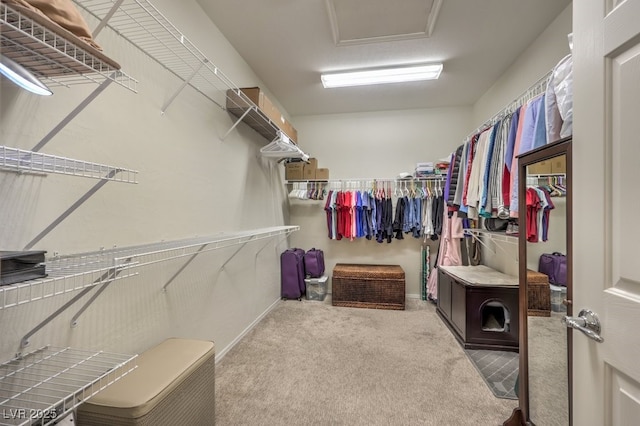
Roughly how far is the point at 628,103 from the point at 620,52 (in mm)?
161

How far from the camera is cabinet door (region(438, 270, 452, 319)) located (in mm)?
2922

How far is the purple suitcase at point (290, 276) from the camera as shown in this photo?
146 inches

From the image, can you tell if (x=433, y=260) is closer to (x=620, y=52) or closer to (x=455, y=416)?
(x=455, y=416)

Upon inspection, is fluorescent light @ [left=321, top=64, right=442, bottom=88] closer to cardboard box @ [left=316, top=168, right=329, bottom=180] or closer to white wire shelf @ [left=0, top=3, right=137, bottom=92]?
cardboard box @ [left=316, top=168, right=329, bottom=180]

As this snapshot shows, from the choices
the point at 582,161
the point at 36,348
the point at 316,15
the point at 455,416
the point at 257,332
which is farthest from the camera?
the point at 257,332

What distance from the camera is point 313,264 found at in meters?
3.87

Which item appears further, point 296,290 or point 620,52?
point 296,290

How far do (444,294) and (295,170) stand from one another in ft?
8.88

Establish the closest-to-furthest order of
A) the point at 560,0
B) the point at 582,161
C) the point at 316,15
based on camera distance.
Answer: the point at 582,161, the point at 560,0, the point at 316,15

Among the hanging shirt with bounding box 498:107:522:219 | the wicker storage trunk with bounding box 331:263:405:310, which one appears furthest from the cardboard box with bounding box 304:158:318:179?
the hanging shirt with bounding box 498:107:522:219

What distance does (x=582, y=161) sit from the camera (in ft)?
2.80

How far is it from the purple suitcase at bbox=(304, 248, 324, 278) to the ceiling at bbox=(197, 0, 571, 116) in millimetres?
2384

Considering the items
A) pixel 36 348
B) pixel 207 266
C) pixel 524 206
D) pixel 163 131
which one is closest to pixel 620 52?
pixel 524 206

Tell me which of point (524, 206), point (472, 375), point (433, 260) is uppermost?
point (524, 206)
